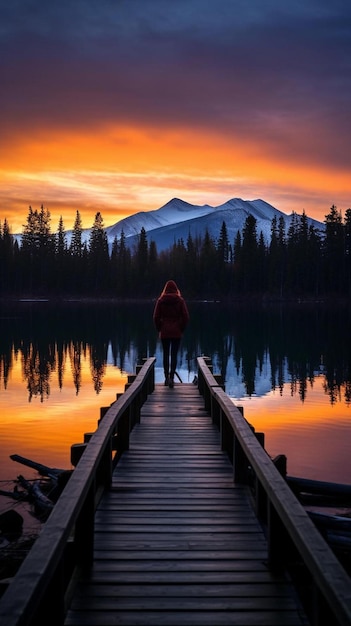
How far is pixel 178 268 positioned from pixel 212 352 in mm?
92069

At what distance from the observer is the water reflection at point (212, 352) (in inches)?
1041

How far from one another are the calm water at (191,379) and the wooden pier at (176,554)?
465cm

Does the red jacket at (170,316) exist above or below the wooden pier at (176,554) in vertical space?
above

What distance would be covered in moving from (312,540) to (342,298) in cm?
11297

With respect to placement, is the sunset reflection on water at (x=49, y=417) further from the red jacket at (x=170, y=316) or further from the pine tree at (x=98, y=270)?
the pine tree at (x=98, y=270)

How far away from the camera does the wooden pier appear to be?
3527 millimetres

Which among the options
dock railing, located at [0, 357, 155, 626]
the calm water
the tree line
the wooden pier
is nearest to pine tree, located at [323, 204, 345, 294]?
the tree line

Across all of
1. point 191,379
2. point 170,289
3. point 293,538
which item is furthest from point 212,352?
point 293,538

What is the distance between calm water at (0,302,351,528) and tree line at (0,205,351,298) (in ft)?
203

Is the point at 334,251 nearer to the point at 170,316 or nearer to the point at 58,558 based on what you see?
the point at 170,316

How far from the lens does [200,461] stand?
8422 mm

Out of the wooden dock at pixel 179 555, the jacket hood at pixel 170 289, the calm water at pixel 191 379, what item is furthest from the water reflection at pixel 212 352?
the wooden dock at pixel 179 555

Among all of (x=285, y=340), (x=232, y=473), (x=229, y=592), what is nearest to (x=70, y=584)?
(x=229, y=592)

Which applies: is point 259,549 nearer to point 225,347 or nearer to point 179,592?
point 179,592
